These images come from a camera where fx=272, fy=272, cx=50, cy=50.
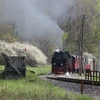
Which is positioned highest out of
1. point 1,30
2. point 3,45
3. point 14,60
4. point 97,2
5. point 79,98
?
point 97,2

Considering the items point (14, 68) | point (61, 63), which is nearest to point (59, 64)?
point (61, 63)

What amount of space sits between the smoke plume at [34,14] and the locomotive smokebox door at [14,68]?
32.8 ft

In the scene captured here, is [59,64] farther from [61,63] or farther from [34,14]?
[34,14]

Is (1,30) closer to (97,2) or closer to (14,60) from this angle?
(97,2)

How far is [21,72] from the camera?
1516cm

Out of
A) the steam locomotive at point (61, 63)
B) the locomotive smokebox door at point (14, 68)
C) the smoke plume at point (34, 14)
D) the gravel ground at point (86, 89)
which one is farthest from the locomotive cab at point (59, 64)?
the locomotive smokebox door at point (14, 68)

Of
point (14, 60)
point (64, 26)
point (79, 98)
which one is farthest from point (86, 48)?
point (79, 98)

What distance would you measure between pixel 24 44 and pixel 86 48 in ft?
59.1

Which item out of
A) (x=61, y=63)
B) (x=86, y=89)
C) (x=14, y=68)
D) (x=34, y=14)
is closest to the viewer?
(x=86, y=89)

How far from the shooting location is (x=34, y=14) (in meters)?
29.3

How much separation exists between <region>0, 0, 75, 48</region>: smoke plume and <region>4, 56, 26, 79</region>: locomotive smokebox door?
1000 cm

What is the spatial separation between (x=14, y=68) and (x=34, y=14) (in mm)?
14987

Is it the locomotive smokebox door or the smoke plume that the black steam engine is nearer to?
the smoke plume

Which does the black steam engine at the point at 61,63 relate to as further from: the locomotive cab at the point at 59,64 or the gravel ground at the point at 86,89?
the gravel ground at the point at 86,89
